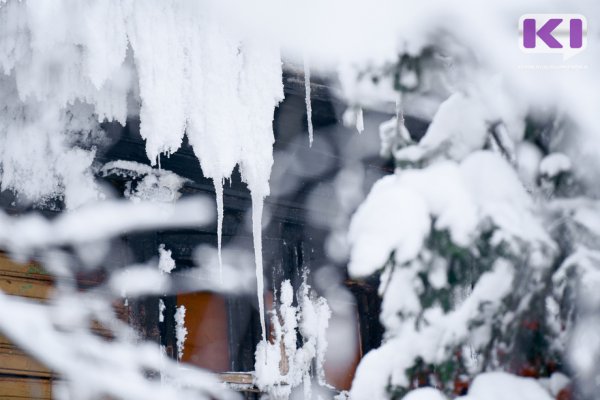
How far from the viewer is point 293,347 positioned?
4.46 m

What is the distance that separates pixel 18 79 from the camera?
Result: 3078mm

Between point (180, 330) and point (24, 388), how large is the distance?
93 centimetres

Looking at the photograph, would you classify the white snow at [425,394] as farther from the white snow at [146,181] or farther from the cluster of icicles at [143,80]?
the white snow at [146,181]

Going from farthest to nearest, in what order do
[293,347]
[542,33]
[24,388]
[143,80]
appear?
[293,347] → [24,388] → [143,80] → [542,33]

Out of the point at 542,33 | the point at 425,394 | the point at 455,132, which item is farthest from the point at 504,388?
the point at 542,33

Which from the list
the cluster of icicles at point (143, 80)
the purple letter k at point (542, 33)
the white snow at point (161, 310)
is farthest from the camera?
the white snow at point (161, 310)

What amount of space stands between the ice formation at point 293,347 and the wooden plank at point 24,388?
123 cm

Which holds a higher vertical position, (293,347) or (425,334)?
(293,347)

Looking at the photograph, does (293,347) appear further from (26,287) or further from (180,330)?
(26,287)

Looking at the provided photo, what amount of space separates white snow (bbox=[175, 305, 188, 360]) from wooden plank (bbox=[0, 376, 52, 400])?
2.50 ft

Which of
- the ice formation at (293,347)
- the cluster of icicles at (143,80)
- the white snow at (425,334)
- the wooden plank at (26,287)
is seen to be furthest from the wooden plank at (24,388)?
the white snow at (425,334)

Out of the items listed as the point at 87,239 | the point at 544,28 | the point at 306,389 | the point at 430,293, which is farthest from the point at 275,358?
the point at 544,28

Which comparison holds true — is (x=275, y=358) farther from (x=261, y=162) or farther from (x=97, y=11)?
(x=97, y=11)

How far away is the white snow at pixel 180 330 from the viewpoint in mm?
4102
